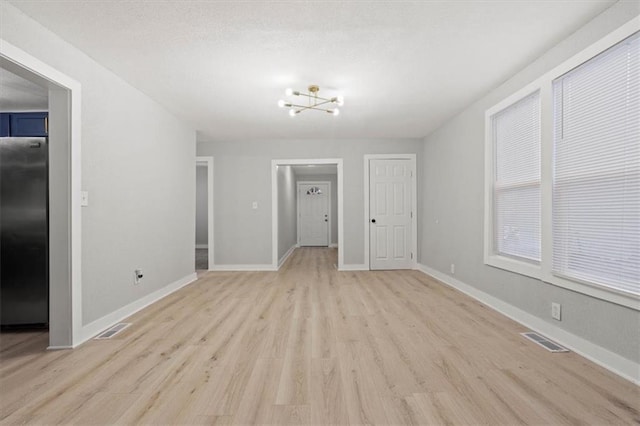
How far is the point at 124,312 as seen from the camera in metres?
3.00

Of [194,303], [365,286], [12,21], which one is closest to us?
[12,21]

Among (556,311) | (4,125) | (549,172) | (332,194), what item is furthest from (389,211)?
(4,125)

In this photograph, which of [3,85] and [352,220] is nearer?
[3,85]

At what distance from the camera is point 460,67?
2.82 m

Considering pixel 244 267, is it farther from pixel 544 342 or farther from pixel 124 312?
pixel 544 342

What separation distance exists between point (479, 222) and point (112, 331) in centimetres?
405

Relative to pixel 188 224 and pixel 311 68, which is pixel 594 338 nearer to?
pixel 311 68

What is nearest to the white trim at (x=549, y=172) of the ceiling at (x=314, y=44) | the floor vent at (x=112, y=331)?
the ceiling at (x=314, y=44)

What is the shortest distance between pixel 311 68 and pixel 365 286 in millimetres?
2986

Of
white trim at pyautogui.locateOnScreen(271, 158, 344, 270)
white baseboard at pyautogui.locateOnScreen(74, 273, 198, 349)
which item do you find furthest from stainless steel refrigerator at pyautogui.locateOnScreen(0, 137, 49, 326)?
white trim at pyautogui.locateOnScreen(271, 158, 344, 270)

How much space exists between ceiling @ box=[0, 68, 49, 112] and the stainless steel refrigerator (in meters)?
0.72

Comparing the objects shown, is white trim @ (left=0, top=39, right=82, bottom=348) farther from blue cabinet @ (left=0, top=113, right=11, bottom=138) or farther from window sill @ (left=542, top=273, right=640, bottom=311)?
window sill @ (left=542, top=273, right=640, bottom=311)

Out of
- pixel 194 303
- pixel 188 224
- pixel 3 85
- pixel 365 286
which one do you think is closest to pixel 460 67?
pixel 365 286

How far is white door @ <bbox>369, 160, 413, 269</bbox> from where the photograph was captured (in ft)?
18.3
